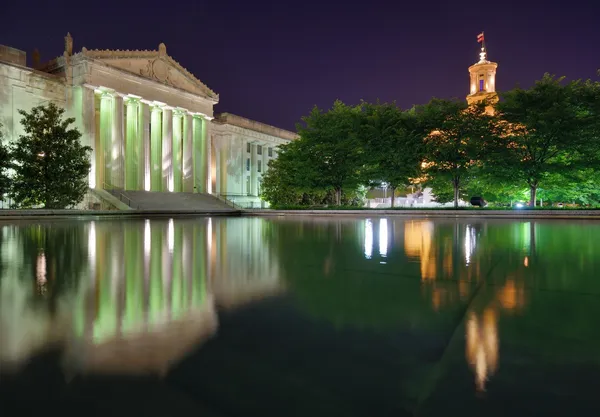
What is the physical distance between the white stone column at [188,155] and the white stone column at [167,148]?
93.8 inches

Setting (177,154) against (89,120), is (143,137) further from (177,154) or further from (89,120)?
(89,120)

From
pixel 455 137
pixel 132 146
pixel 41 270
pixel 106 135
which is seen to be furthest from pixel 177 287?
pixel 132 146

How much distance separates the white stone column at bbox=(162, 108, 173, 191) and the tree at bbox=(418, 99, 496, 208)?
2693cm

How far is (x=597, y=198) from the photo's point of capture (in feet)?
117

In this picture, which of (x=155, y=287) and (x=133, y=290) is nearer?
(x=133, y=290)

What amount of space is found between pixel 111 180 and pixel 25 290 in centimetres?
3718

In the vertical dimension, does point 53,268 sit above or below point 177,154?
below

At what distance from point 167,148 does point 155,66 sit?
28.1 feet

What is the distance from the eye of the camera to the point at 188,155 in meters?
48.2

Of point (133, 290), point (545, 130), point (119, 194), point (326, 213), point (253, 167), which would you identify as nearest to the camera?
point (133, 290)

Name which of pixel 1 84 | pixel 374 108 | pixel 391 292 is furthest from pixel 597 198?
pixel 1 84

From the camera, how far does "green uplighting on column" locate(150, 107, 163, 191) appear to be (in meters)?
44.4

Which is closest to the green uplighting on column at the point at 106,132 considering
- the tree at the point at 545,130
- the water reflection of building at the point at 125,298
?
the tree at the point at 545,130

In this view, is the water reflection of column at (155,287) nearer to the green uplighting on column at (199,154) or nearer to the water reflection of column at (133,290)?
the water reflection of column at (133,290)
